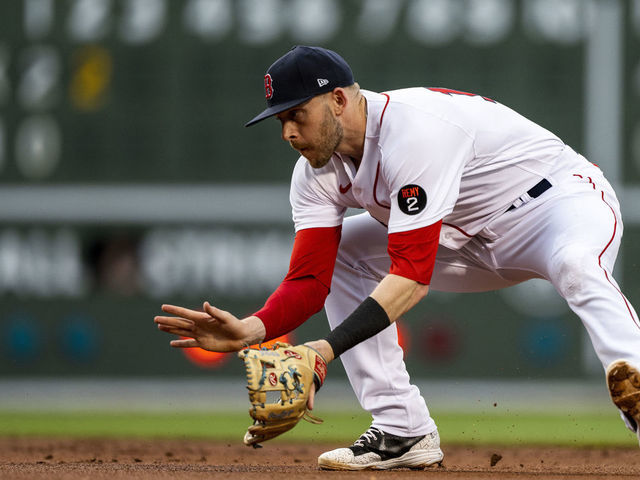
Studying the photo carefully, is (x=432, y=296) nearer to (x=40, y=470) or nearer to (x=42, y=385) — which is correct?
(x=42, y=385)

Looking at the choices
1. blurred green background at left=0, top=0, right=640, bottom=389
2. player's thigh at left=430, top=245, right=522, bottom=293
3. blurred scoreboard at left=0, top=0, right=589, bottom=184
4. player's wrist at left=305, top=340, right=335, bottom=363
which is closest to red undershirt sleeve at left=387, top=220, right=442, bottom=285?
player's wrist at left=305, top=340, right=335, bottom=363

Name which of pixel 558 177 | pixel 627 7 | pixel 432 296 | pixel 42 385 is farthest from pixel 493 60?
pixel 558 177

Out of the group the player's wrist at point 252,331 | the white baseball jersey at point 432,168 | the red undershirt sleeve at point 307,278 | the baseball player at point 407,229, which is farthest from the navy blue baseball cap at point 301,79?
the player's wrist at point 252,331

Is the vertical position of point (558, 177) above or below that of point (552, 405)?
above

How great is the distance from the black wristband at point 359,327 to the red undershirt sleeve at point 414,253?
0.44 ft

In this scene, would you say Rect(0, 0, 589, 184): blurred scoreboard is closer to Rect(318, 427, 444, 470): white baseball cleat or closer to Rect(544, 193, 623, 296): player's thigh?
Rect(318, 427, 444, 470): white baseball cleat

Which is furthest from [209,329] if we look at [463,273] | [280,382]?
[463,273]

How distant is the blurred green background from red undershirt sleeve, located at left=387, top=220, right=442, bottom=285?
476cm

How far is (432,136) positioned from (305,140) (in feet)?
1.27

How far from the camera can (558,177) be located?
3465mm

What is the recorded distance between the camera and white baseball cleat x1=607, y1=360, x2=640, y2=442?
2904mm

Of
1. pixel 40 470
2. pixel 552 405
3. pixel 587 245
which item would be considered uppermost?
pixel 587 245

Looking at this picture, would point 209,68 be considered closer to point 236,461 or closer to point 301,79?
point 236,461

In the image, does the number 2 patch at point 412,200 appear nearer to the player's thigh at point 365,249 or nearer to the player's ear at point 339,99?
the player's ear at point 339,99
